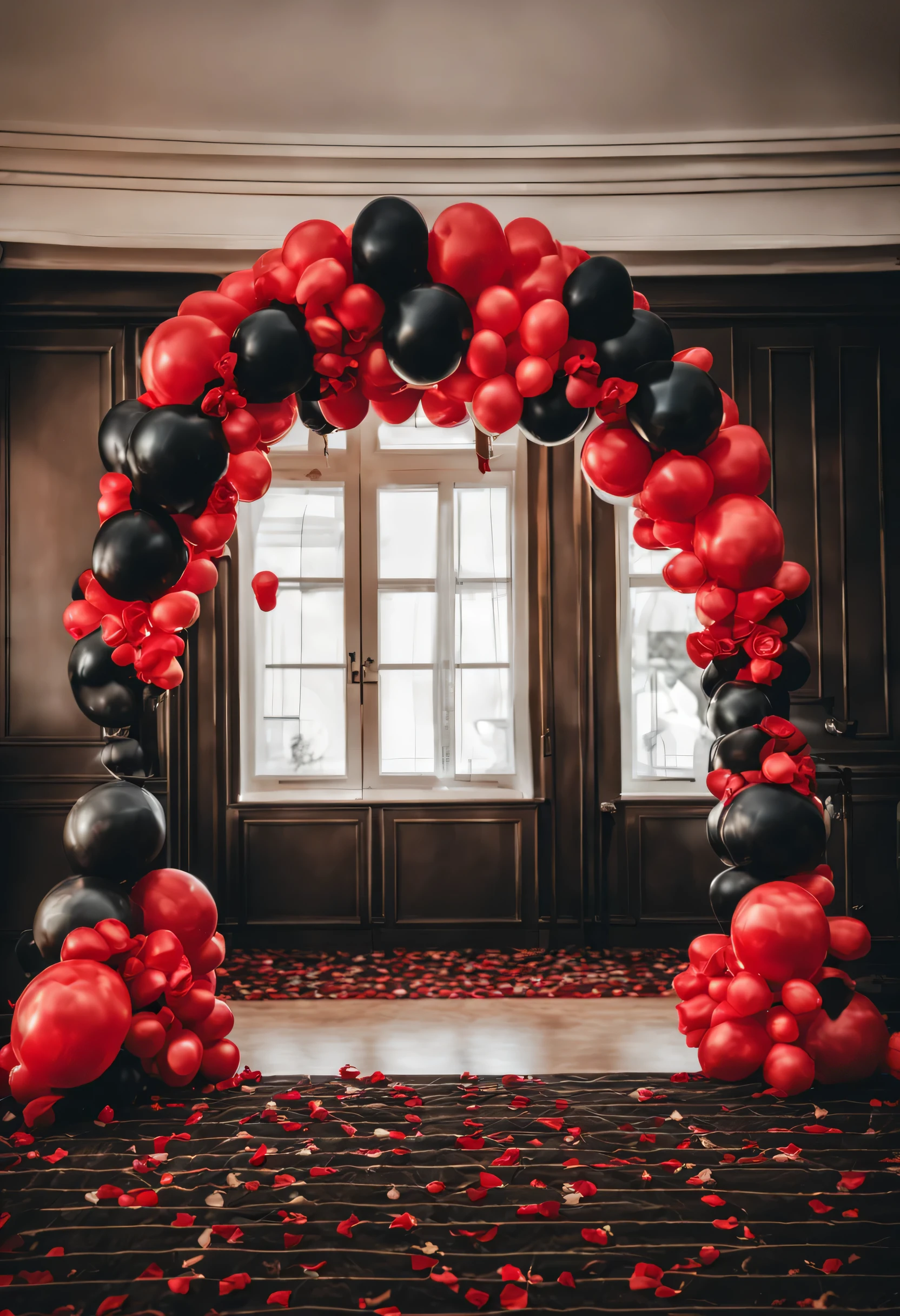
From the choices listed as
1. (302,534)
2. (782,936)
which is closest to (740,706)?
(782,936)

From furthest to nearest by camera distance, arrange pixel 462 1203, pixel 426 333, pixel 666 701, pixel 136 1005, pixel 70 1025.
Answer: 1. pixel 666 701
2. pixel 136 1005
3. pixel 426 333
4. pixel 70 1025
5. pixel 462 1203

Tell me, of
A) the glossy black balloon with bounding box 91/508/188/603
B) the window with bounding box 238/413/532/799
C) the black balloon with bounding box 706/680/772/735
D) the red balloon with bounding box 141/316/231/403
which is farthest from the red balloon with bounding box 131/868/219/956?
the window with bounding box 238/413/532/799

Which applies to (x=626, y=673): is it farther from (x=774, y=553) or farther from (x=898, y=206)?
(x=898, y=206)

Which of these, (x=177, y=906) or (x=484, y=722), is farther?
(x=484, y=722)

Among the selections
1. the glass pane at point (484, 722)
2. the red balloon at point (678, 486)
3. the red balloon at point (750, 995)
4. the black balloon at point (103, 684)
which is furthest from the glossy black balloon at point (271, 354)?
the glass pane at point (484, 722)

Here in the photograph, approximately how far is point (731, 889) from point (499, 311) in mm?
1681

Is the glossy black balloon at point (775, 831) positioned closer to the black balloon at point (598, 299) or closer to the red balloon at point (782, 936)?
the red balloon at point (782, 936)

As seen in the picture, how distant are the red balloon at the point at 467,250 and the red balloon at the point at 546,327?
0.16m

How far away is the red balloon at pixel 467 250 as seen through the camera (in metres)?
2.26

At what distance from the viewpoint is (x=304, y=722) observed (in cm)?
445

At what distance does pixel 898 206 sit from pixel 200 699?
12.6 ft

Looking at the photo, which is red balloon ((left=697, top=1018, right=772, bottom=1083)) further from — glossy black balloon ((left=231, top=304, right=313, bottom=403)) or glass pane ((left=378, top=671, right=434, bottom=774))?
glass pane ((left=378, top=671, right=434, bottom=774))

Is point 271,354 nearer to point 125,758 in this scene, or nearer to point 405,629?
point 125,758

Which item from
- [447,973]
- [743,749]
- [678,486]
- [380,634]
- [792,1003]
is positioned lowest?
[447,973]
